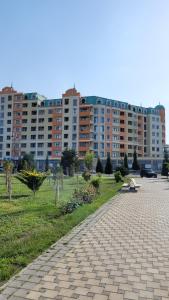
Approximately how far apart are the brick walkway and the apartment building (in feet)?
251

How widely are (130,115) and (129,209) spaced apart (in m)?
80.6

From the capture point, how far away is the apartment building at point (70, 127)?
8581 centimetres

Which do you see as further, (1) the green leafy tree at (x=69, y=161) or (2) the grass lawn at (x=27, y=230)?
(1) the green leafy tree at (x=69, y=161)

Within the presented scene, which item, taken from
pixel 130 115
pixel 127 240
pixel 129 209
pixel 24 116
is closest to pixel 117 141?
pixel 130 115

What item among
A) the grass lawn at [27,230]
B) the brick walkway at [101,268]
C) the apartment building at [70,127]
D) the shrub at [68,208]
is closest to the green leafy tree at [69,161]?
the grass lawn at [27,230]

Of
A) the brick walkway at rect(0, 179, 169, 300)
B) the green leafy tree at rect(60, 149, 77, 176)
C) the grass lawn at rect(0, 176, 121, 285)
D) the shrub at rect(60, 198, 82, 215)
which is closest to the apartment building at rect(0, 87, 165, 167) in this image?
the green leafy tree at rect(60, 149, 77, 176)

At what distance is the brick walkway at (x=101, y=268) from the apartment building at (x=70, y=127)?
76.6m

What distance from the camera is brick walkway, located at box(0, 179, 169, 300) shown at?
4.44 metres

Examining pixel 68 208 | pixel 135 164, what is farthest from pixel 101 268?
pixel 135 164

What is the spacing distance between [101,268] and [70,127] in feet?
266

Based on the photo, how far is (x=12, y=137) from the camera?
89688mm

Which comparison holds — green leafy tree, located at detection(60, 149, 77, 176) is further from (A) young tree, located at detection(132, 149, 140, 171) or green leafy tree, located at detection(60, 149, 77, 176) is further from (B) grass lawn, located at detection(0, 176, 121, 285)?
(A) young tree, located at detection(132, 149, 140, 171)

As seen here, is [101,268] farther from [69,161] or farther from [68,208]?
[69,161]

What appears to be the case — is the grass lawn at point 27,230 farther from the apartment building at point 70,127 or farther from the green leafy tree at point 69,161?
the apartment building at point 70,127
